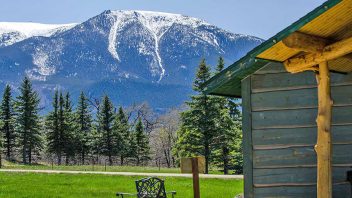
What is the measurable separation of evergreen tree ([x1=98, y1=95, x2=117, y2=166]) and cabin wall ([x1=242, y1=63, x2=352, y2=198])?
49765 millimetres

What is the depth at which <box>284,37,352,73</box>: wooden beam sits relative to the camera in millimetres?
6723

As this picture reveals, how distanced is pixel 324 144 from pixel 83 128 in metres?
61.5

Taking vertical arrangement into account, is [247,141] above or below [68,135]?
below

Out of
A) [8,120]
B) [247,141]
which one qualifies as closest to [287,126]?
[247,141]

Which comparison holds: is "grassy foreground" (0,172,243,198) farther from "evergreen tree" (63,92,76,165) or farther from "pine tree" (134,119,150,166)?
"pine tree" (134,119,150,166)

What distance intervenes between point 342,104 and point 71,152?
176 feet

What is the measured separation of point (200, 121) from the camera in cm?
3953

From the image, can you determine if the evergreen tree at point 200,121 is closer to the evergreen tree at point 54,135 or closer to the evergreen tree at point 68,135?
the evergreen tree at point 68,135

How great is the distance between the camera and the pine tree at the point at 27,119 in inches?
2274

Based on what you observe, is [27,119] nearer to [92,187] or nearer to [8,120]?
Result: [8,120]

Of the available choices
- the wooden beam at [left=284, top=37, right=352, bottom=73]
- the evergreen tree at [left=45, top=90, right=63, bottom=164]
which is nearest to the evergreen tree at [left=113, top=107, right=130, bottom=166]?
the evergreen tree at [left=45, top=90, right=63, bottom=164]

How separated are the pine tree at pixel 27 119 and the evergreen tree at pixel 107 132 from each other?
266 inches

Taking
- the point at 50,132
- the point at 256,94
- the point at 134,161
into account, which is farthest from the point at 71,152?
the point at 256,94

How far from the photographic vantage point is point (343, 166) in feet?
28.8
